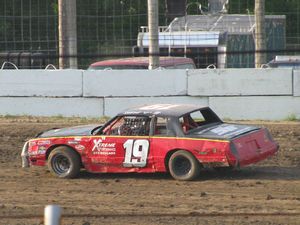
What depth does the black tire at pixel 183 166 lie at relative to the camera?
32.8ft

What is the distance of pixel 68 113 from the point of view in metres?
16.8

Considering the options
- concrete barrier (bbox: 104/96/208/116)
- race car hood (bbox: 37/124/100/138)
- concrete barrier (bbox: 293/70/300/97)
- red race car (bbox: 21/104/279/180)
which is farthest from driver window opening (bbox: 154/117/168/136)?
concrete barrier (bbox: 293/70/300/97)

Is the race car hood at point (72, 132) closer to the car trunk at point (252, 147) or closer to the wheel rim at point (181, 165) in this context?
the wheel rim at point (181, 165)

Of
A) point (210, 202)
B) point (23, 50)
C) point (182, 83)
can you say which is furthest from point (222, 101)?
point (210, 202)

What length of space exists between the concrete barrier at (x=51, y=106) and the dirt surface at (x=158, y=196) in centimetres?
450

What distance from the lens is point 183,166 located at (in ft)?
33.3

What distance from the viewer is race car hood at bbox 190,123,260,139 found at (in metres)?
10.0

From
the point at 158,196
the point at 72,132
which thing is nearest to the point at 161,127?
the point at 72,132

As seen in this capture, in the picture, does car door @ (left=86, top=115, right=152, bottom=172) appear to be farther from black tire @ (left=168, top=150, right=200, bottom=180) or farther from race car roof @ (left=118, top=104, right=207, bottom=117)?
black tire @ (left=168, top=150, right=200, bottom=180)

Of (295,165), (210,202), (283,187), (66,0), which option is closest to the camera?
(210,202)

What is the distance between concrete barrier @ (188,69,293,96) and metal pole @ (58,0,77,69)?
3191 millimetres

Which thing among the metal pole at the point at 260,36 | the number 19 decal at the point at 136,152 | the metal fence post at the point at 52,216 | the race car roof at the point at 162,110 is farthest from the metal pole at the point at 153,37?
the metal fence post at the point at 52,216

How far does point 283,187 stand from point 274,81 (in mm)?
6569

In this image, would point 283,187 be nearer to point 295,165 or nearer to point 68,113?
point 295,165
